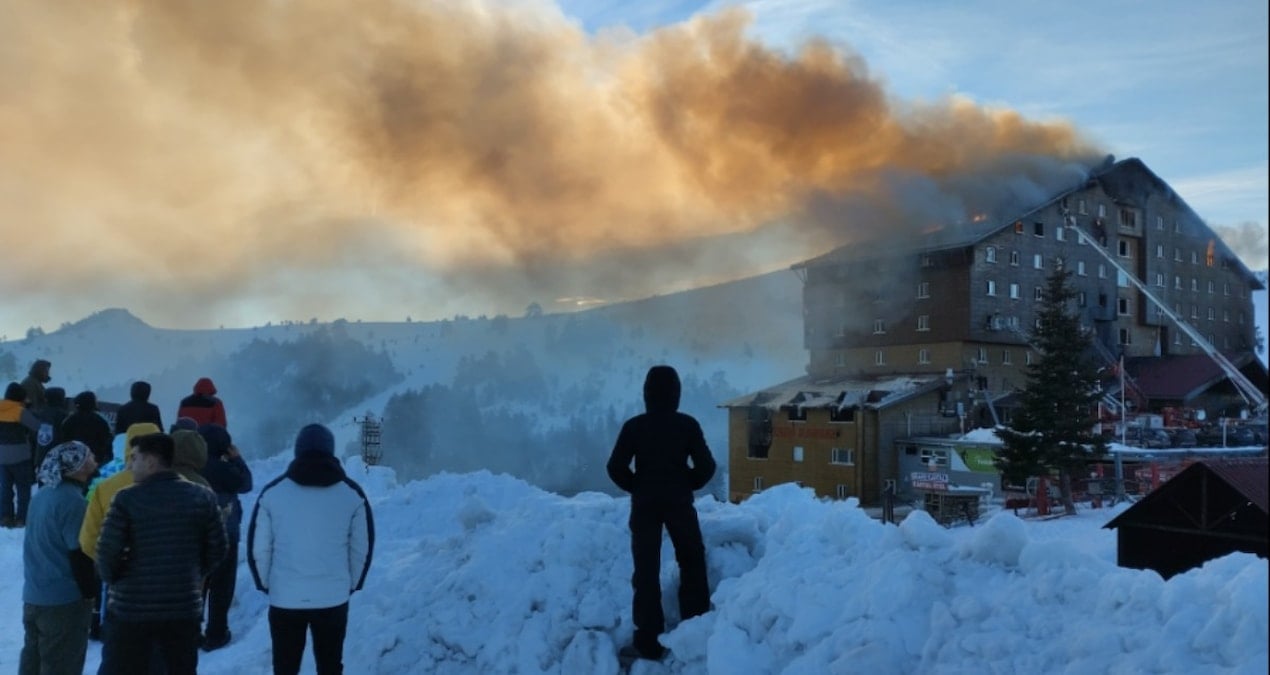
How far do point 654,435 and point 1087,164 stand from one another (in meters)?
13.1

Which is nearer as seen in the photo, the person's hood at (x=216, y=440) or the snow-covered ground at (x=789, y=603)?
the snow-covered ground at (x=789, y=603)

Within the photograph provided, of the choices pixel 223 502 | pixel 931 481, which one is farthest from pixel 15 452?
pixel 931 481

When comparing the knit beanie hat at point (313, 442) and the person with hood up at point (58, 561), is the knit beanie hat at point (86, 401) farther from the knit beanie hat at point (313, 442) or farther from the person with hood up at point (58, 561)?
the knit beanie hat at point (313, 442)

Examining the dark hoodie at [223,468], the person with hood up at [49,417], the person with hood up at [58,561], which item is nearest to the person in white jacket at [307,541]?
the person with hood up at [58,561]

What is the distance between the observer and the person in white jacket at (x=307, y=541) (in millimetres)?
4809

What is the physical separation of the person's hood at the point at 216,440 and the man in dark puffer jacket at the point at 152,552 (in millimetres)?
2252

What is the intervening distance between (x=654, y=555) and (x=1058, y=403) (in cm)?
1001

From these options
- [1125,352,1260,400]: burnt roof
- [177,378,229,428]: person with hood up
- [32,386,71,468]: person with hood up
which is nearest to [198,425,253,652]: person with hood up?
[177,378,229,428]: person with hood up

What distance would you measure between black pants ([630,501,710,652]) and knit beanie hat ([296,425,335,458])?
79.8 inches

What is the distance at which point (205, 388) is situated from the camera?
8.37 m

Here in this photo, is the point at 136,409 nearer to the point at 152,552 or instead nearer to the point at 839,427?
the point at 152,552

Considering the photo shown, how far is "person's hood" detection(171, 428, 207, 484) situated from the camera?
17.5ft

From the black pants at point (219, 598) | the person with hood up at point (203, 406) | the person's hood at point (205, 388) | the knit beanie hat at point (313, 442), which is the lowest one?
the black pants at point (219, 598)

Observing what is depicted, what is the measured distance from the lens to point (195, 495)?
4594mm
